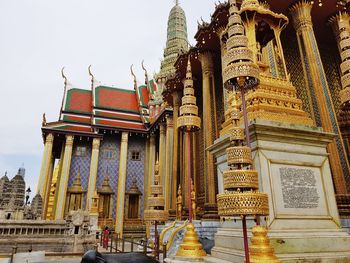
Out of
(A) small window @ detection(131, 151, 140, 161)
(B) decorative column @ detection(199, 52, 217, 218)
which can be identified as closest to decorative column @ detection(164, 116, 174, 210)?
(B) decorative column @ detection(199, 52, 217, 218)

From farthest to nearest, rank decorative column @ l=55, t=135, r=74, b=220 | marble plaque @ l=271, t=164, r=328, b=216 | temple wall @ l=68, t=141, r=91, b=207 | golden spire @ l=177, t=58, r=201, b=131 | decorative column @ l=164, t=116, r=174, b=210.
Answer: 1. temple wall @ l=68, t=141, r=91, b=207
2. decorative column @ l=55, t=135, r=74, b=220
3. decorative column @ l=164, t=116, r=174, b=210
4. golden spire @ l=177, t=58, r=201, b=131
5. marble plaque @ l=271, t=164, r=328, b=216

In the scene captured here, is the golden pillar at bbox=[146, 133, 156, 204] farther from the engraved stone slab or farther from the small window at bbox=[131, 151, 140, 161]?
the engraved stone slab

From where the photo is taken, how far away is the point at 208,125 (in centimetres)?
1020

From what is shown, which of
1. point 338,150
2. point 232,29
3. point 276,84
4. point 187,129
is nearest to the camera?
point 232,29

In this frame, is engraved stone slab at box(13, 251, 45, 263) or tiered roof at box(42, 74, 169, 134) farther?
tiered roof at box(42, 74, 169, 134)

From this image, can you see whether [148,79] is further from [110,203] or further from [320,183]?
[320,183]

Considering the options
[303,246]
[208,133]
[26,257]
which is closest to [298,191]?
[303,246]

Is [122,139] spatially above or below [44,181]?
above

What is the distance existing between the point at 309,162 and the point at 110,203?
57.4 ft

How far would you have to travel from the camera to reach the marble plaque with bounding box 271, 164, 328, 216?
3.24 meters

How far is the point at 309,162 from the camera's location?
3.59 metres

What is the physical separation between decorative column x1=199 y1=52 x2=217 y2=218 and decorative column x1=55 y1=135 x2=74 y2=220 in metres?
11.5

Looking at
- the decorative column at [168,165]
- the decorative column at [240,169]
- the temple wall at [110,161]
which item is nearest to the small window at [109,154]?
the temple wall at [110,161]

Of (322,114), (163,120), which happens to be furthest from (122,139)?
(322,114)
